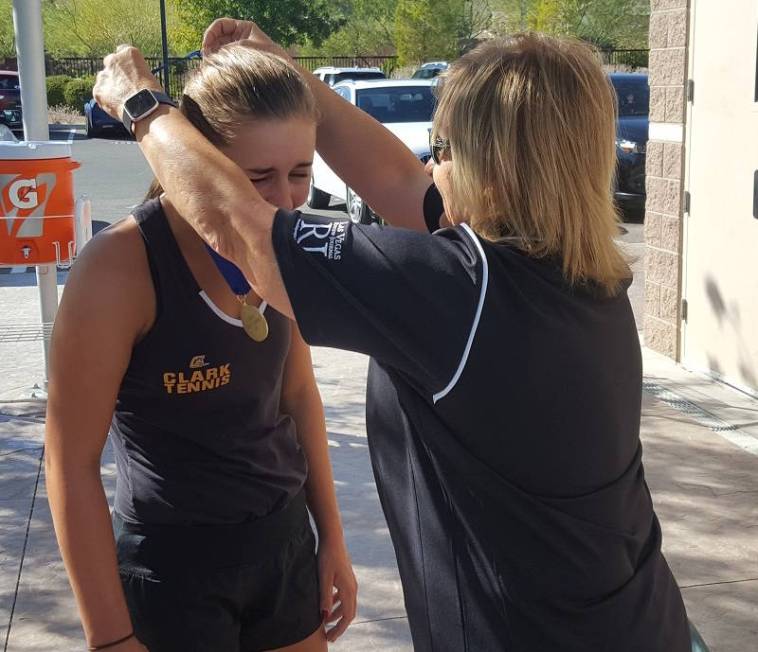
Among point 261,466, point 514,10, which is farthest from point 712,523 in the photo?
point 514,10

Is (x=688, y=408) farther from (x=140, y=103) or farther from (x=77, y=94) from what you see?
(x=77, y=94)

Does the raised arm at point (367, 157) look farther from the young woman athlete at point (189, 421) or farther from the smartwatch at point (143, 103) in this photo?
the smartwatch at point (143, 103)

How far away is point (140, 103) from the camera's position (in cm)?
198

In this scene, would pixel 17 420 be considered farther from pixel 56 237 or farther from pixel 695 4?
pixel 695 4

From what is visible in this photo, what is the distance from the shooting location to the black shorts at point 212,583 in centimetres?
201

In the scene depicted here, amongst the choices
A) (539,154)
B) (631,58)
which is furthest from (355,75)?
(539,154)

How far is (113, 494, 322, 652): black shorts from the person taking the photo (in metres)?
2.01

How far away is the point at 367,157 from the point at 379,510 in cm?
250

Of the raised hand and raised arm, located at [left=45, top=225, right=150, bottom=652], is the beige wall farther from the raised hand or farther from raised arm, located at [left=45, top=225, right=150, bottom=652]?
raised arm, located at [left=45, top=225, right=150, bottom=652]

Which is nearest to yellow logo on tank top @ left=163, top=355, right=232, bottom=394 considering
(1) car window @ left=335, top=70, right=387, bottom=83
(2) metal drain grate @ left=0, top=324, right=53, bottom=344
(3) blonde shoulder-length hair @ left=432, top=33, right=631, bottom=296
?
Result: (3) blonde shoulder-length hair @ left=432, top=33, right=631, bottom=296

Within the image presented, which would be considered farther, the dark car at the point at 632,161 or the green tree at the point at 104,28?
the green tree at the point at 104,28

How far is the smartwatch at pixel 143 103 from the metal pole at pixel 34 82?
12.5 feet

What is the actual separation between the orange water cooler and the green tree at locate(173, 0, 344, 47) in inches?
1417

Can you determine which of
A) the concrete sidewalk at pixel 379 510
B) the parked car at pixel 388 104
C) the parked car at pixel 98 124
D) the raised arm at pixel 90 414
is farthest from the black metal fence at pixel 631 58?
the raised arm at pixel 90 414
